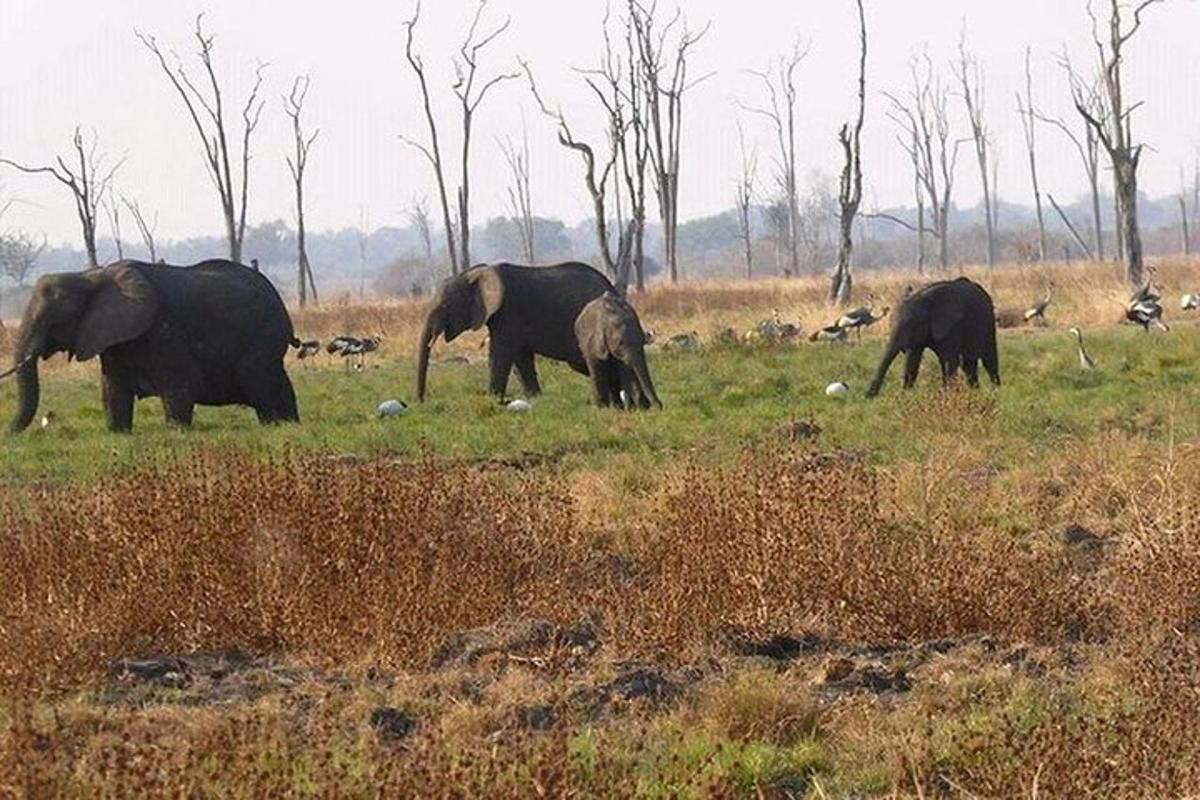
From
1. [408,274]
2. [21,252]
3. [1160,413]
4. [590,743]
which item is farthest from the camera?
[408,274]

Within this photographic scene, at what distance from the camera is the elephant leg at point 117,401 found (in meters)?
16.4

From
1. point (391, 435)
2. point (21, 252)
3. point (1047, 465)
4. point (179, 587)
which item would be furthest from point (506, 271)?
point (21, 252)

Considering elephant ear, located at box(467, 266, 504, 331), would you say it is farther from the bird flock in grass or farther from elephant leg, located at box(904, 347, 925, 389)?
elephant leg, located at box(904, 347, 925, 389)

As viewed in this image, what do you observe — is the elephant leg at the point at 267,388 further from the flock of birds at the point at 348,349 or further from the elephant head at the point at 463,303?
the flock of birds at the point at 348,349

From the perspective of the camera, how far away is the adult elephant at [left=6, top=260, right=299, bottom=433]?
1628 centimetres

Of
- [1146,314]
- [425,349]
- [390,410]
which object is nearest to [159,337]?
[390,410]

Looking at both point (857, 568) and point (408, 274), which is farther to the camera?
point (408, 274)

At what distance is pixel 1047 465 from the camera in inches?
450

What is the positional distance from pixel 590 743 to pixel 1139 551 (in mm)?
3326

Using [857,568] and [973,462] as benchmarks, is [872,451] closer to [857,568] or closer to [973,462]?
[973,462]

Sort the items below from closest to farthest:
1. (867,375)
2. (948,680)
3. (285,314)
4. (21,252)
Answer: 1. (948,680)
2. (285,314)
3. (867,375)
4. (21,252)

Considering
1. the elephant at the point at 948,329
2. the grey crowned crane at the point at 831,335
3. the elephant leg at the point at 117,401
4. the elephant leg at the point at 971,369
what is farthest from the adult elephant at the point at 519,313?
the grey crowned crane at the point at 831,335

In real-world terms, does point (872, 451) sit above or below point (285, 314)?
below

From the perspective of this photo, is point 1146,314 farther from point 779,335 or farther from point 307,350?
point 307,350
